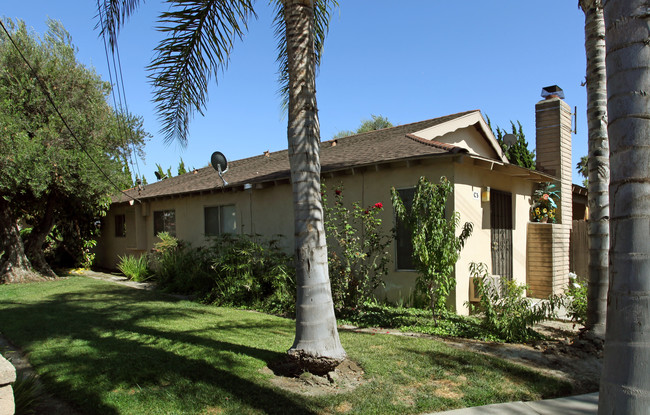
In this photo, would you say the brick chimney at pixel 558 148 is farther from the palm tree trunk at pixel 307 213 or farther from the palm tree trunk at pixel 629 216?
the palm tree trunk at pixel 629 216

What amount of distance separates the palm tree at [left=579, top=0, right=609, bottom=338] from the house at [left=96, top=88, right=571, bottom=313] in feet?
7.04

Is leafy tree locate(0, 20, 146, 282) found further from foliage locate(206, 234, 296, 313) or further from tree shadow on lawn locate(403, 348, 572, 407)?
tree shadow on lawn locate(403, 348, 572, 407)

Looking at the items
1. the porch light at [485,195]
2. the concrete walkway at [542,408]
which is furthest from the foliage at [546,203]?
the concrete walkway at [542,408]

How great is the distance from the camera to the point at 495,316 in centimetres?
681

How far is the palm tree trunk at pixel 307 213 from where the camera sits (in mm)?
4844

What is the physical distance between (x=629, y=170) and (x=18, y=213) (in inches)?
690

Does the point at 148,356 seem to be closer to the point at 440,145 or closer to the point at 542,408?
the point at 542,408

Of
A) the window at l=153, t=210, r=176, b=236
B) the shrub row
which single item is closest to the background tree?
the shrub row

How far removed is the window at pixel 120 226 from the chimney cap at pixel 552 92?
650 inches

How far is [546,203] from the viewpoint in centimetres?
1115

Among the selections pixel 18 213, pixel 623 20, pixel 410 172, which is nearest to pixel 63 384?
pixel 623 20

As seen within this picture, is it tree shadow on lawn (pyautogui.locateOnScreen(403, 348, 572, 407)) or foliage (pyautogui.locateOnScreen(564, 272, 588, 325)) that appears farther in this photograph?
foliage (pyautogui.locateOnScreen(564, 272, 588, 325))

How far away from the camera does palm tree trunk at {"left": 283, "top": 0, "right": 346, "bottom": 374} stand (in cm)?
484

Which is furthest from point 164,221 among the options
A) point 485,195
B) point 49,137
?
point 485,195
